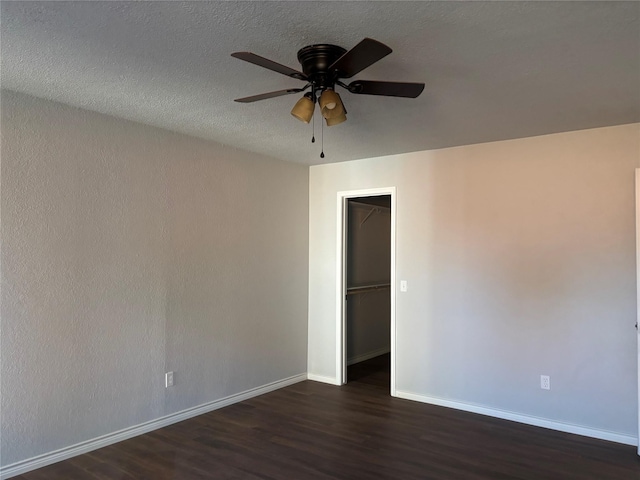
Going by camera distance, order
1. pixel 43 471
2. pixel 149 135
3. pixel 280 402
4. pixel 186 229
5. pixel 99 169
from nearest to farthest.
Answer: pixel 43 471, pixel 99 169, pixel 149 135, pixel 186 229, pixel 280 402

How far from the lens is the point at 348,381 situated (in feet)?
16.3

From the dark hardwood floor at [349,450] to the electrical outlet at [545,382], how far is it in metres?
0.33

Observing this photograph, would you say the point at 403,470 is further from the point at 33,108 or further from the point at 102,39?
the point at 33,108

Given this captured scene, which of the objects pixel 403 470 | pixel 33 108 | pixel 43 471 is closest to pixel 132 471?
pixel 43 471

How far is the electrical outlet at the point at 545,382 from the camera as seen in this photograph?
12.0 ft

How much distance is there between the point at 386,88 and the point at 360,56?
0.37m

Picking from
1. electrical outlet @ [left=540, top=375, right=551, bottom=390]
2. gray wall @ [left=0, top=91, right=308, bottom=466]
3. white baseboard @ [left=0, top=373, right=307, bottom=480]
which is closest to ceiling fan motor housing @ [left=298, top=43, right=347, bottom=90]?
gray wall @ [left=0, top=91, right=308, bottom=466]

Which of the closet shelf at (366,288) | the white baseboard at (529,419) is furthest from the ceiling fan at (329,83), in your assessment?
the closet shelf at (366,288)

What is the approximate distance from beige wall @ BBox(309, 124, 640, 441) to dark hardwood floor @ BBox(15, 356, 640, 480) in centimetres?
34

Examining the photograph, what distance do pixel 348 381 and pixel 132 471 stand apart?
2.59 metres

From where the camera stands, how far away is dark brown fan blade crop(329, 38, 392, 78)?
1730 mm

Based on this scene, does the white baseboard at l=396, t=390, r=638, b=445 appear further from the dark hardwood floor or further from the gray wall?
the gray wall

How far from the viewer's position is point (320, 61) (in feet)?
7.03

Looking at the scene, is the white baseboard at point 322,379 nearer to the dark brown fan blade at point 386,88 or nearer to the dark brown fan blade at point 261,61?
the dark brown fan blade at point 386,88
